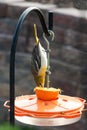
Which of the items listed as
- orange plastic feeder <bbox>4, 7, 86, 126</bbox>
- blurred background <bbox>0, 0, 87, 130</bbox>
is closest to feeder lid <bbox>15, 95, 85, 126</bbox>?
orange plastic feeder <bbox>4, 7, 86, 126</bbox>

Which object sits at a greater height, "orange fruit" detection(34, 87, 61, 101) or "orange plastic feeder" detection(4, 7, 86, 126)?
"orange fruit" detection(34, 87, 61, 101)

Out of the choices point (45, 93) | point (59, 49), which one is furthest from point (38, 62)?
point (59, 49)

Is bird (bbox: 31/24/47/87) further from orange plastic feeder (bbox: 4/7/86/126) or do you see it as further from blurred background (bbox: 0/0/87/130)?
blurred background (bbox: 0/0/87/130)

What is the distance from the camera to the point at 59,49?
10.8ft

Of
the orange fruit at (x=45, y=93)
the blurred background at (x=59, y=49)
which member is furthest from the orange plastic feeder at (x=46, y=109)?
the blurred background at (x=59, y=49)

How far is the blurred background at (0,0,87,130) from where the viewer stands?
3.15 m

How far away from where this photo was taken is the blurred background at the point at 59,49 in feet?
10.3

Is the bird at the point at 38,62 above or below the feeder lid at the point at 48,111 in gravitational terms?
above

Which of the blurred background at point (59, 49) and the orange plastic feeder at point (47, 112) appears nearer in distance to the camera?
the orange plastic feeder at point (47, 112)

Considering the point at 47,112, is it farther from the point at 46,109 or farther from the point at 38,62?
the point at 38,62

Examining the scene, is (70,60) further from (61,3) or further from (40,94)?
(40,94)

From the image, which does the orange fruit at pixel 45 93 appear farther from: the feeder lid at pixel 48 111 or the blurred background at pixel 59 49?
the blurred background at pixel 59 49

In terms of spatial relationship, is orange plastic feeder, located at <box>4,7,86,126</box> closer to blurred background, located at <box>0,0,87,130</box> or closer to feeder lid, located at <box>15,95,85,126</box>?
feeder lid, located at <box>15,95,85,126</box>

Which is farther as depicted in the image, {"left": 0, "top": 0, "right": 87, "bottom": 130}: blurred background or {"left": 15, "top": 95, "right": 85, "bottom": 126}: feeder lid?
{"left": 0, "top": 0, "right": 87, "bottom": 130}: blurred background
